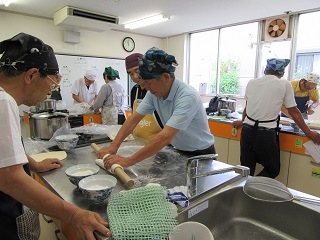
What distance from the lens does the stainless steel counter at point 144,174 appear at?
930mm

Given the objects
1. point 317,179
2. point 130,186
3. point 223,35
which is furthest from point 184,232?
point 223,35

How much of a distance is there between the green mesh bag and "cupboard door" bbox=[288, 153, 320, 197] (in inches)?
78.6

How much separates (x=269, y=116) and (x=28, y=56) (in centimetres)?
209

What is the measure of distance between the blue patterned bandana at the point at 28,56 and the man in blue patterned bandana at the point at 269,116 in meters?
1.96

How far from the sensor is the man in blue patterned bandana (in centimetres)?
215

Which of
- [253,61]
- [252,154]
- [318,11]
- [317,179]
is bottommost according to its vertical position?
[317,179]

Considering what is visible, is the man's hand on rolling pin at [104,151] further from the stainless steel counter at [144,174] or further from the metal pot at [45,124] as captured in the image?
the metal pot at [45,124]

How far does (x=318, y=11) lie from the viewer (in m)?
3.75

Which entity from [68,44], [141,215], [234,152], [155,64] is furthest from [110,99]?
[141,215]

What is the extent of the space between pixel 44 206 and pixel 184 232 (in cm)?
46

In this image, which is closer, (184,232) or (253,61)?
(184,232)

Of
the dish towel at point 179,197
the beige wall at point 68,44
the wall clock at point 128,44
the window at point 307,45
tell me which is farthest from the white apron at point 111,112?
the window at point 307,45

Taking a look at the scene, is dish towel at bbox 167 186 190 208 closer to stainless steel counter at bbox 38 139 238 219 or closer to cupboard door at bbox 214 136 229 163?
stainless steel counter at bbox 38 139 238 219

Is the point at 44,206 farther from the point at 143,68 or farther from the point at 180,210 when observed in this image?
the point at 143,68
